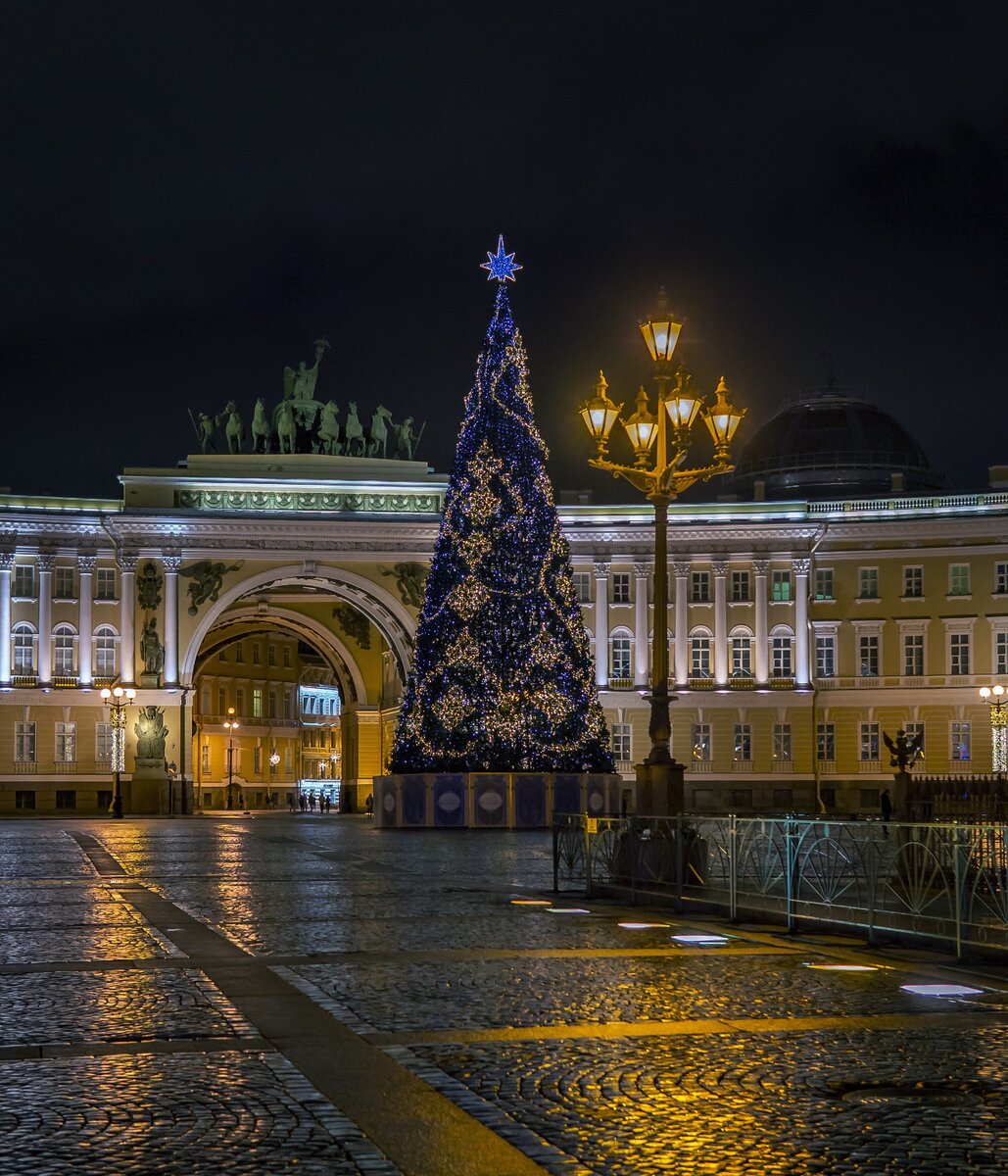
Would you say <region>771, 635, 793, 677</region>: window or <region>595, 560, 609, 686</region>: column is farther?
<region>595, 560, 609, 686</region>: column

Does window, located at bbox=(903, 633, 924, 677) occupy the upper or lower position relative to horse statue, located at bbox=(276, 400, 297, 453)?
lower

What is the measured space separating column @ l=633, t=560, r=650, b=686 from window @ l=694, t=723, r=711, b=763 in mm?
3013

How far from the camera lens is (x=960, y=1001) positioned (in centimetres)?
1253

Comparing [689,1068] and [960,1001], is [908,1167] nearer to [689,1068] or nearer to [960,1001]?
[689,1068]

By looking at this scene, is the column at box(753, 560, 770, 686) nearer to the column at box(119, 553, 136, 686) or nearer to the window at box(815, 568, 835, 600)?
the window at box(815, 568, 835, 600)

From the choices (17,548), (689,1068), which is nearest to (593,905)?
(689,1068)

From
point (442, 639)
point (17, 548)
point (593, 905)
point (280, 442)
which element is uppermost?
point (280, 442)

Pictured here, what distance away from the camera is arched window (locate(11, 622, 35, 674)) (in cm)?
7250

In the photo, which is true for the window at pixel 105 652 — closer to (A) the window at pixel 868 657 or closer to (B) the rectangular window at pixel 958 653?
(A) the window at pixel 868 657

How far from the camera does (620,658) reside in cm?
7769

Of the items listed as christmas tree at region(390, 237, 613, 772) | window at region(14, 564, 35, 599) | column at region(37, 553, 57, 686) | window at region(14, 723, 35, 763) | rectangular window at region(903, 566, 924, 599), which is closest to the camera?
christmas tree at region(390, 237, 613, 772)

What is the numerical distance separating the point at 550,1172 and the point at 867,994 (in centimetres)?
601

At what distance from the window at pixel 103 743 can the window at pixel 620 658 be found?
2113cm

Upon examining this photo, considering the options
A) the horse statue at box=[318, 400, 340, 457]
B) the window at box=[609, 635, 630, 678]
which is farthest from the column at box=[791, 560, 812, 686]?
the horse statue at box=[318, 400, 340, 457]
